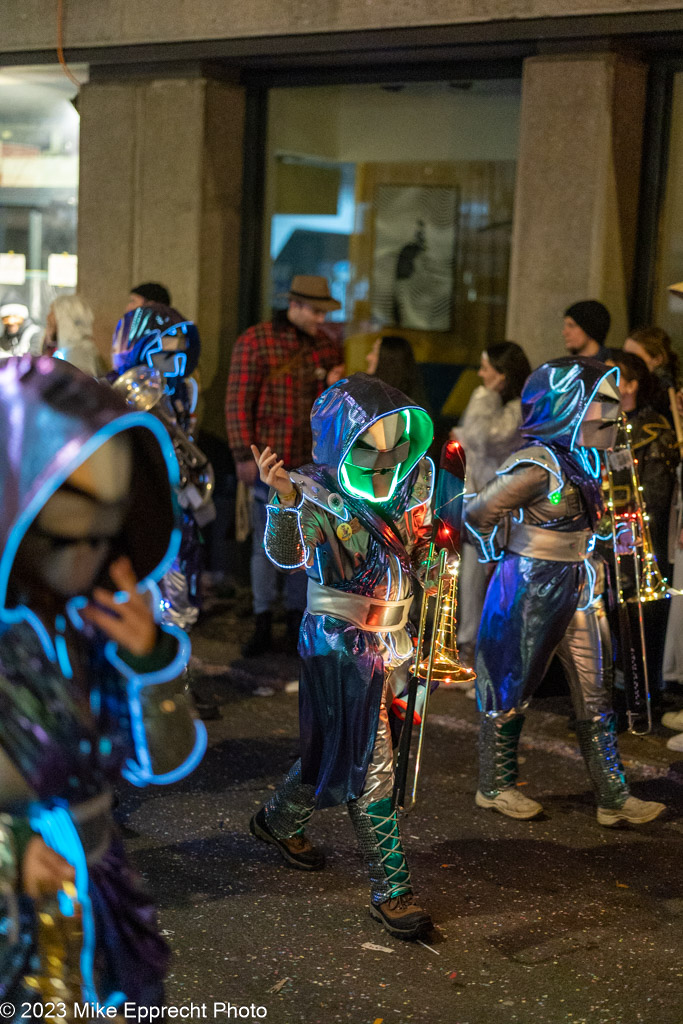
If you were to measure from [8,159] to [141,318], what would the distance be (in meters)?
6.07

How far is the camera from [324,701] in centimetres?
430

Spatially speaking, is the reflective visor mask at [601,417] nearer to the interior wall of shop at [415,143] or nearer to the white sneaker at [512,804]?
the white sneaker at [512,804]

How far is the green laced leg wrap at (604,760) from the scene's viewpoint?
519cm

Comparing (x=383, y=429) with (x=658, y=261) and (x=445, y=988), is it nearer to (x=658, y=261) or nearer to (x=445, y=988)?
(x=445, y=988)

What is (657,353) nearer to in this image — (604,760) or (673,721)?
(673,721)

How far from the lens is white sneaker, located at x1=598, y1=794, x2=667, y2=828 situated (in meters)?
5.25

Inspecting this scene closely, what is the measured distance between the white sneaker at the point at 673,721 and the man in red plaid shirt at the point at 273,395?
7.81ft

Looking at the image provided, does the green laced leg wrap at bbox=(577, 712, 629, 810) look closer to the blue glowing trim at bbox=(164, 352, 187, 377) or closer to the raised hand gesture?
the raised hand gesture

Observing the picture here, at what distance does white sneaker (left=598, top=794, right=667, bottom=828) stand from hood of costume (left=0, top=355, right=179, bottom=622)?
343 centimetres

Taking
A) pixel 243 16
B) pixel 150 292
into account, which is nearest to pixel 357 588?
pixel 150 292

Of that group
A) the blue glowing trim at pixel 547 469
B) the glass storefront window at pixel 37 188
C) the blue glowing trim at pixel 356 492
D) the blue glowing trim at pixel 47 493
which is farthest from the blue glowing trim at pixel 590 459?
the glass storefront window at pixel 37 188

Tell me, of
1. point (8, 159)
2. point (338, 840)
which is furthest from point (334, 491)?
point (8, 159)

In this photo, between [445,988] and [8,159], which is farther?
[8,159]

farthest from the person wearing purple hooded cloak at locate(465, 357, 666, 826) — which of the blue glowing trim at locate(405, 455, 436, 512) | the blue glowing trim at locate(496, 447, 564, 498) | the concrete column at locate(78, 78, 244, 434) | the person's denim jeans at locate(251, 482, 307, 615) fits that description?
the concrete column at locate(78, 78, 244, 434)
